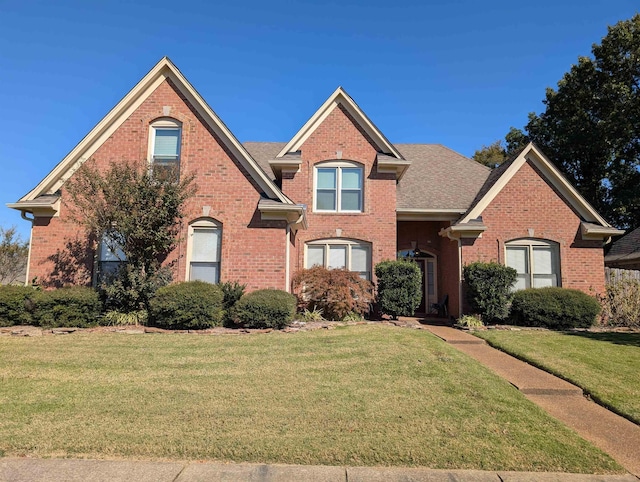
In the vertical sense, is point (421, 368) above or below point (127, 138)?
below

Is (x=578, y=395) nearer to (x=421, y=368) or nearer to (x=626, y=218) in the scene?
(x=421, y=368)

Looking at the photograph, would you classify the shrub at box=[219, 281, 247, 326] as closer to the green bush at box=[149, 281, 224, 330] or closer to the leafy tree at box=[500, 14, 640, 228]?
the green bush at box=[149, 281, 224, 330]

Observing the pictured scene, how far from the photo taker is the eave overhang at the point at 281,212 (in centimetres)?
1250

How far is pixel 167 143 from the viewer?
13555mm

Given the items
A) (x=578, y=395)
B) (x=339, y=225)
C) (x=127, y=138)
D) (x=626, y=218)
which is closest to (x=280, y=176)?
(x=339, y=225)

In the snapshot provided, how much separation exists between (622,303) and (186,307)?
13.8 metres

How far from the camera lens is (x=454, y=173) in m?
18.7

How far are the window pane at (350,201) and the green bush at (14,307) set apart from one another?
9984 millimetres

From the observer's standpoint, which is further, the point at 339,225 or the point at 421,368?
the point at 339,225

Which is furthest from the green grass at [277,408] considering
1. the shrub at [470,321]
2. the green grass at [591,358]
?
the shrub at [470,321]

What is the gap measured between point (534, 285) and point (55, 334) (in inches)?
572

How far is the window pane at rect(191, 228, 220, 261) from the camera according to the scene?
1302 centimetres

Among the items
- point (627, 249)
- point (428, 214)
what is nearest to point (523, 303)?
point (428, 214)

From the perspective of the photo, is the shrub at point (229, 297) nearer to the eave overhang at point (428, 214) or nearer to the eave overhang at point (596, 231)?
the eave overhang at point (428, 214)
